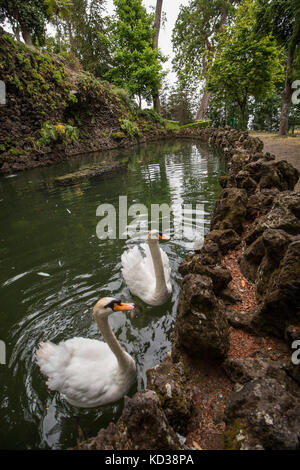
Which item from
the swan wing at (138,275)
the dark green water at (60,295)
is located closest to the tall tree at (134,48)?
the dark green water at (60,295)

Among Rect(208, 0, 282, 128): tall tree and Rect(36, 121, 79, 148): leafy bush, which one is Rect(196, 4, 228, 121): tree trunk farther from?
Rect(36, 121, 79, 148): leafy bush

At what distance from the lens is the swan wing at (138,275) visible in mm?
3309

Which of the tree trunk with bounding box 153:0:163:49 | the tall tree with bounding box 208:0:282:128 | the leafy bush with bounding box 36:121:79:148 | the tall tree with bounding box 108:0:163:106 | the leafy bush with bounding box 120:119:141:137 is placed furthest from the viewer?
the tree trunk with bounding box 153:0:163:49

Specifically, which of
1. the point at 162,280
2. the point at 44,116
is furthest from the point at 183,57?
the point at 162,280

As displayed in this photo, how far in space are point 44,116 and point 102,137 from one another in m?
6.27

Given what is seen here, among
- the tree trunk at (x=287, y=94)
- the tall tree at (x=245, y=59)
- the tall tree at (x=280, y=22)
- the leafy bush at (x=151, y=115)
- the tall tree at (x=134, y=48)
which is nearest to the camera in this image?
the tall tree at (x=280, y=22)

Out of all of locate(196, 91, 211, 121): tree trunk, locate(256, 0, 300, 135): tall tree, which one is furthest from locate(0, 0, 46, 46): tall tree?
→ locate(196, 91, 211, 121): tree trunk

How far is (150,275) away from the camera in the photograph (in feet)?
11.5

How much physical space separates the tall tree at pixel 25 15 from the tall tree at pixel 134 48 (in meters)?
8.25

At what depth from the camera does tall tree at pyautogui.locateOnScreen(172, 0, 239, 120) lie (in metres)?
25.8

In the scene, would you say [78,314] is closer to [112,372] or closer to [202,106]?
[112,372]

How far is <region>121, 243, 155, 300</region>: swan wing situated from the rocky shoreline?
2.53 ft

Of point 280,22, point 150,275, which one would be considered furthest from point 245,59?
point 150,275

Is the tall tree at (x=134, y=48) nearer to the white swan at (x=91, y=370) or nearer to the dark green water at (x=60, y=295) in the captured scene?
the dark green water at (x=60, y=295)
